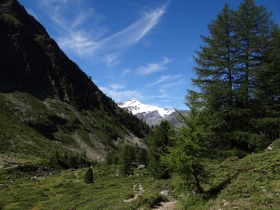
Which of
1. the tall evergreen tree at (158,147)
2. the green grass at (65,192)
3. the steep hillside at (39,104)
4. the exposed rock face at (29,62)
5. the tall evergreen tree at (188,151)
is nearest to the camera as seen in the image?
the tall evergreen tree at (188,151)

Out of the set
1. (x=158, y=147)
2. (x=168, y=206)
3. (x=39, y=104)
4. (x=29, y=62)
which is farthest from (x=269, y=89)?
(x=29, y=62)

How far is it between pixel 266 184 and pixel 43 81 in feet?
586

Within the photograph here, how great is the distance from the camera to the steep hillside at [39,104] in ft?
337

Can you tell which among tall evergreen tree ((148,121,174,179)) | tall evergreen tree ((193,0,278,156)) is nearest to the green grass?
tall evergreen tree ((148,121,174,179))

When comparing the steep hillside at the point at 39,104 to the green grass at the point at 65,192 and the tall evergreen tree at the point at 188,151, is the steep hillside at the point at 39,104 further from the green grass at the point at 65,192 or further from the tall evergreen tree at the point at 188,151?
the tall evergreen tree at the point at 188,151

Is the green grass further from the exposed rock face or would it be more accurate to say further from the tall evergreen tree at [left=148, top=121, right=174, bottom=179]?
the exposed rock face

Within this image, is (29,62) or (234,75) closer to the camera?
(234,75)

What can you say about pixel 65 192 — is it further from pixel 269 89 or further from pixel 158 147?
pixel 269 89

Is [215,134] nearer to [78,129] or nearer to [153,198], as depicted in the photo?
[153,198]

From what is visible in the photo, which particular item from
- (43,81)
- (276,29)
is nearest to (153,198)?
(276,29)

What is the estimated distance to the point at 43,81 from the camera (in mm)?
169250

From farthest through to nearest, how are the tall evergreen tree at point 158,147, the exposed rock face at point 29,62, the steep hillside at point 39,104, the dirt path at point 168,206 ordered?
the exposed rock face at point 29,62, the steep hillside at point 39,104, the tall evergreen tree at point 158,147, the dirt path at point 168,206

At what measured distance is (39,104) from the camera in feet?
472

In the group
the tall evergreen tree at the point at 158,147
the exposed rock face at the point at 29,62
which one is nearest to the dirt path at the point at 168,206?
the tall evergreen tree at the point at 158,147
